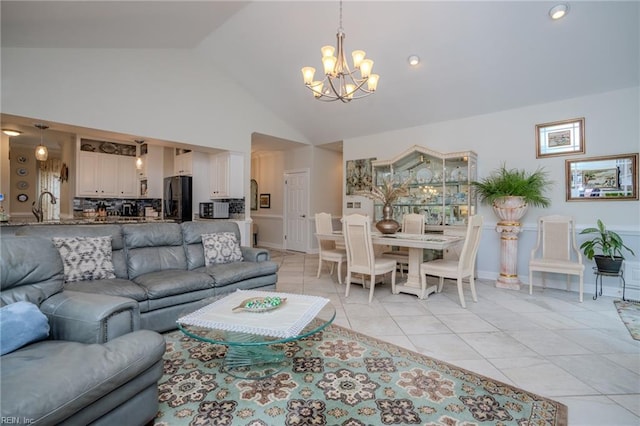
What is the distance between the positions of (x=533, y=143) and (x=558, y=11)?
1.81 meters

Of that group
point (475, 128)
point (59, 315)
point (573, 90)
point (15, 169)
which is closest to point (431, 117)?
point (475, 128)

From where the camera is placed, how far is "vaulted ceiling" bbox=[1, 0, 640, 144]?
3301mm

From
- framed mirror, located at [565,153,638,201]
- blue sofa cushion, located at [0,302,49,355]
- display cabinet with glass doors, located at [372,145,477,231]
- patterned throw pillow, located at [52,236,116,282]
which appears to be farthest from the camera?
display cabinet with glass doors, located at [372,145,477,231]

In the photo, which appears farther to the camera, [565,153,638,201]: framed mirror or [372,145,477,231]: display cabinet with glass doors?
[372,145,477,231]: display cabinet with glass doors

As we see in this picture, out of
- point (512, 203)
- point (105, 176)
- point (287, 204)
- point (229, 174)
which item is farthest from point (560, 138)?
point (105, 176)

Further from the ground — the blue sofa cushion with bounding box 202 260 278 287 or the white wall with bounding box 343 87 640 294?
the white wall with bounding box 343 87 640 294

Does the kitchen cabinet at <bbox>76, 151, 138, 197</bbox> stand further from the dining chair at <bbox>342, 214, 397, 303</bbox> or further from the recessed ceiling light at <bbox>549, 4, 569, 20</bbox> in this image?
the recessed ceiling light at <bbox>549, 4, 569, 20</bbox>

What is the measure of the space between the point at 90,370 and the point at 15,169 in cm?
921

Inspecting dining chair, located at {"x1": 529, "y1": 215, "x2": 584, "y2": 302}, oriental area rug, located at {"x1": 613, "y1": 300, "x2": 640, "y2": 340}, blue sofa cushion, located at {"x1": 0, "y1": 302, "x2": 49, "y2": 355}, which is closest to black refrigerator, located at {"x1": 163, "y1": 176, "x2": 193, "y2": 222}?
blue sofa cushion, located at {"x1": 0, "y1": 302, "x2": 49, "y2": 355}

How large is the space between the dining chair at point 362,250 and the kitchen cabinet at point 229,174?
2922 millimetres

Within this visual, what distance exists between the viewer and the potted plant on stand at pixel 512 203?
4.25 meters

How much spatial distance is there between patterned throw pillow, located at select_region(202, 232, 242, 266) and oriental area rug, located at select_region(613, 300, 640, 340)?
12.8 feet

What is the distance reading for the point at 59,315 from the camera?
1.68 meters

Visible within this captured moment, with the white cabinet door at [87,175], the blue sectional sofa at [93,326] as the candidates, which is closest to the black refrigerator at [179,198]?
the white cabinet door at [87,175]
